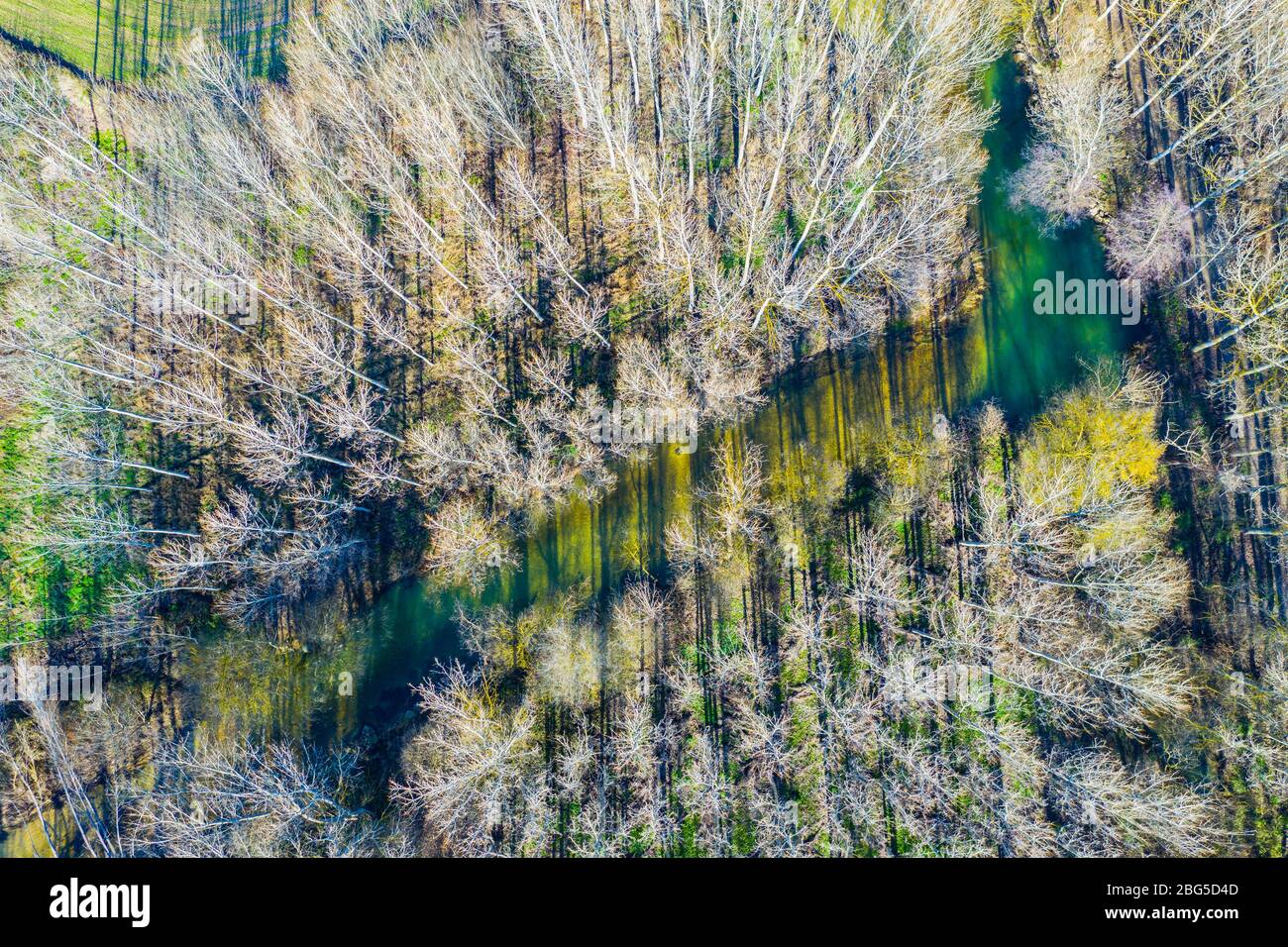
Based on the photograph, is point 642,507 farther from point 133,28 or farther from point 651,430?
point 133,28

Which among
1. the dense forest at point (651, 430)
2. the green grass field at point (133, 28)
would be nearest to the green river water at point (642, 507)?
the dense forest at point (651, 430)

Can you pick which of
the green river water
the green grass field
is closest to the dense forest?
the green river water

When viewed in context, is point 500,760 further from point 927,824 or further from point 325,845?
point 927,824

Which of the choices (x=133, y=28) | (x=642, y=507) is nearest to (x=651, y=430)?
(x=642, y=507)

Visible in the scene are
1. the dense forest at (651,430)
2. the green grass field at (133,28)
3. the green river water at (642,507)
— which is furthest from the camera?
the green grass field at (133,28)

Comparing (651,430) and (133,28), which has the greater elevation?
Answer: (133,28)

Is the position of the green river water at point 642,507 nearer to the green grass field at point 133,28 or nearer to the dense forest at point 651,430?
the dense forest at point 651,430

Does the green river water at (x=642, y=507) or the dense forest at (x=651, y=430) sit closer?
the dense forest at (x=651, y=430)
